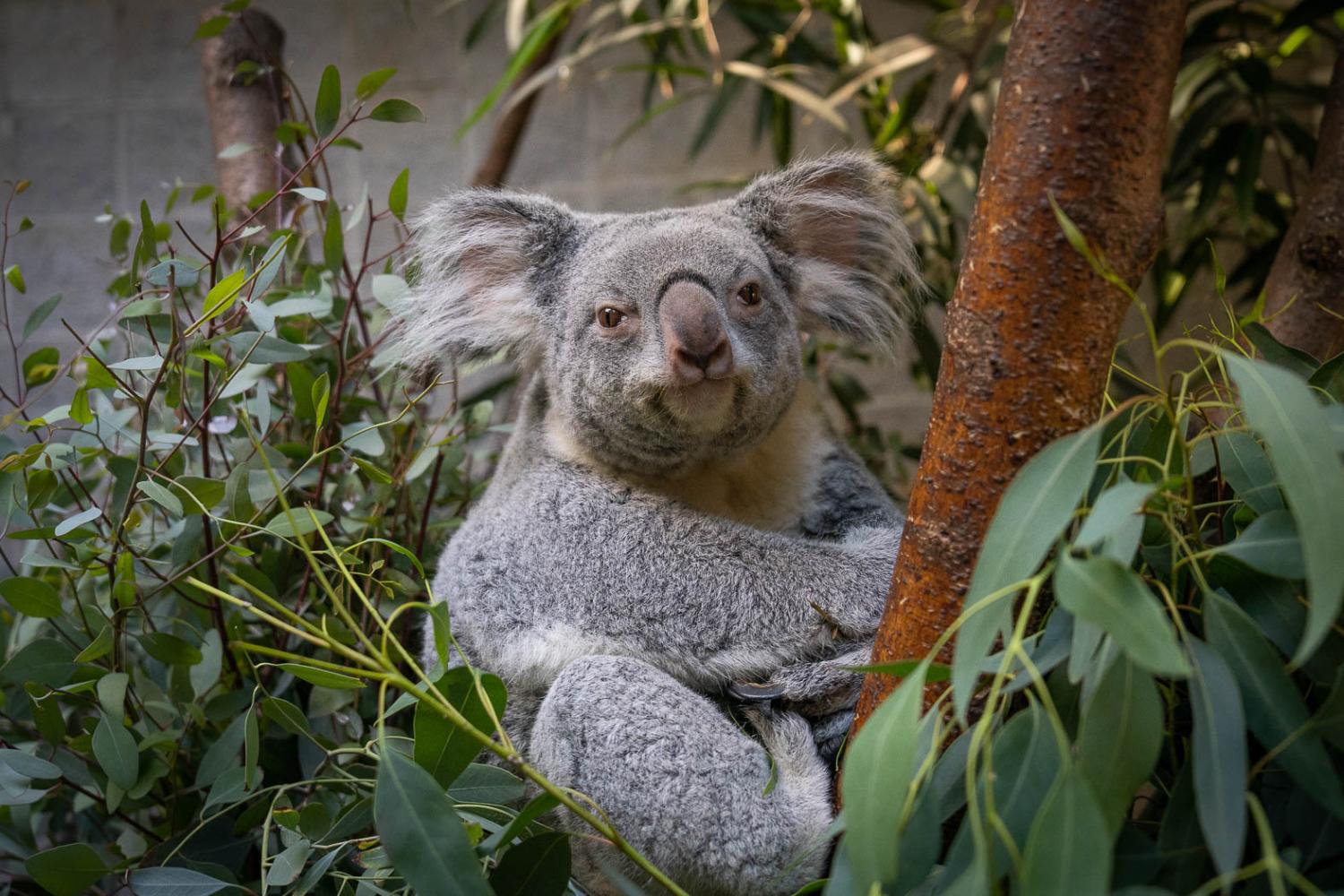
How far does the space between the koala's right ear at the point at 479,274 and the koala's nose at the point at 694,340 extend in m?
0.45

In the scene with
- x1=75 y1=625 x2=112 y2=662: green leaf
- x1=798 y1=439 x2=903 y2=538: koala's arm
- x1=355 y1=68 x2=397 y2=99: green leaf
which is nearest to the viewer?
x1=75 y1=625 x2=112 y2=662: green leaf

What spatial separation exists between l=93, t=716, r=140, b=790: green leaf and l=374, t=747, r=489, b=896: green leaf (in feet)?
2.39

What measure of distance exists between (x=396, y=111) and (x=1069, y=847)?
5.17 feet

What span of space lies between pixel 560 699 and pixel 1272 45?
2.98 metres

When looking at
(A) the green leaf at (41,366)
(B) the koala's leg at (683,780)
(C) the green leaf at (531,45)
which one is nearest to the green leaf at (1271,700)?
(B) the koala's leg at (683,780)

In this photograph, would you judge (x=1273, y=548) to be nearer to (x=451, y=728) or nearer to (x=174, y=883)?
(x=451, y=728)

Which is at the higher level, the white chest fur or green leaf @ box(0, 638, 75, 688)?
the white chest fur

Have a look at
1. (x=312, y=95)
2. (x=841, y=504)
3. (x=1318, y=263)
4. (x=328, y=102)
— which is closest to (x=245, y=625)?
(x=328, y=102)

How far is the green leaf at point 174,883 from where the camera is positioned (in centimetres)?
152

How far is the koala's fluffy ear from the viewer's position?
2.17m

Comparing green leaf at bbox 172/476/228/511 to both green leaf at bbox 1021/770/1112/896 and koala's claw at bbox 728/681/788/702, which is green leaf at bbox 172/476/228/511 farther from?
green leaf at bbox 1021/770/1112/896

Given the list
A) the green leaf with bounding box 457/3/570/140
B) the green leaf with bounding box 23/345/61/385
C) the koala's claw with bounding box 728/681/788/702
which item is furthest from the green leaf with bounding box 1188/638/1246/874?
the green leaf with bounding box 457/3/570/140

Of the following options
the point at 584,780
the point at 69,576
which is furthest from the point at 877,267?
the point at 69,576

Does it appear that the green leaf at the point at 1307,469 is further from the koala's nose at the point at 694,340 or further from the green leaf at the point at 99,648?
the green leaf at the point at 99,648
